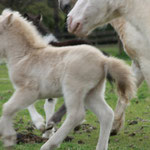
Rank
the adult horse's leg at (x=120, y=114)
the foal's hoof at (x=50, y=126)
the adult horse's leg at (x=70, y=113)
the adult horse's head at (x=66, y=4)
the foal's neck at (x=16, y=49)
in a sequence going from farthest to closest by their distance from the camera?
the adult horse's head at (x=66, y=4) < the adult horse's leg at (x=120, y=114) < the foal's hoof at (x=50, y=126) < the foal's neck at (x=16, y=49) < the adult horse's leg at (x=70, y=113)

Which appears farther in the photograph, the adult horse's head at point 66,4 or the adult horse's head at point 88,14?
the adult horse's head at point 66,4

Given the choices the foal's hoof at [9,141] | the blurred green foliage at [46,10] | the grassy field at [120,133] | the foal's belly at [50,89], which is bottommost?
the blurred green foliage at [46,10]

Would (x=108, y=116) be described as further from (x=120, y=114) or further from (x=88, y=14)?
(x=120, y=114)

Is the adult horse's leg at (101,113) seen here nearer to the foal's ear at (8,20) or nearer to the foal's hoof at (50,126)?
the foal's hoof at (50,126)

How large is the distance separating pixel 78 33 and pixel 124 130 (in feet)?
7.69

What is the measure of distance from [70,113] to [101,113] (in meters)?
0.44

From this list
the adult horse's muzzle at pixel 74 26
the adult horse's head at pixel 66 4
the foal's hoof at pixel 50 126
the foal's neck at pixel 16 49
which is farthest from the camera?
the adult horse's head at pixel 66 4

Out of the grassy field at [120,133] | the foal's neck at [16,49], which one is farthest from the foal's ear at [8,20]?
the grassy field at [120,133]

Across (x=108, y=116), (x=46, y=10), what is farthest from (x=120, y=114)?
(x=46, y=10)

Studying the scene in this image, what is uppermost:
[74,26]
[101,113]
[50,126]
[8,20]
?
[8,20]

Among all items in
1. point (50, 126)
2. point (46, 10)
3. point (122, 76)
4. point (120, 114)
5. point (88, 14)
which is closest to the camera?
point (122, 76)

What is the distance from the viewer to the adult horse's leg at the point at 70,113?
4.07 meters

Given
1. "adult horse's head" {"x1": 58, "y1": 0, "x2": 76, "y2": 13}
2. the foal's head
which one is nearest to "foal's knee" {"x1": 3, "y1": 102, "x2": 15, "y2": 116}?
the foal's head

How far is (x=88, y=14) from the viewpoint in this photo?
4227 millimetres
